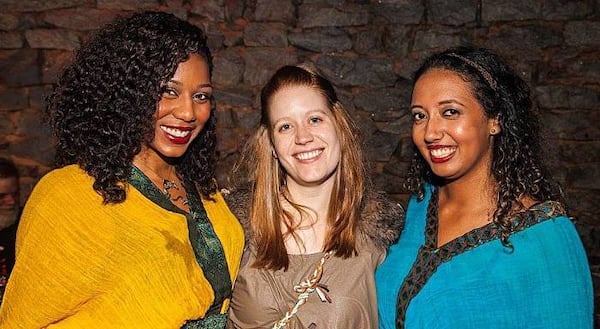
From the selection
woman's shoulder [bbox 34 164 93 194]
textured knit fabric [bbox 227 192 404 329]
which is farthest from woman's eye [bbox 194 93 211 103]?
textured knit fabric [bbox 227 192 404 329]

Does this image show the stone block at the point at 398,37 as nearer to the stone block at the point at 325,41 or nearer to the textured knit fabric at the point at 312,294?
the stone block at the point at 325,41

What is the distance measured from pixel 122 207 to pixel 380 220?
3.03ft

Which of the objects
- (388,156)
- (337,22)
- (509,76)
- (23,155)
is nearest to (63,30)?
(23,155)

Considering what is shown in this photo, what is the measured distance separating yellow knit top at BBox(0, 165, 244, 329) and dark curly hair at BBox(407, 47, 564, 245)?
102cm

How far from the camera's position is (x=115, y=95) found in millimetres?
1866

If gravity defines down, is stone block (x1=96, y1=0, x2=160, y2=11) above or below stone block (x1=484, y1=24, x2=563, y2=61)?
above

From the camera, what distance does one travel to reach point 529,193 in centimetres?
192

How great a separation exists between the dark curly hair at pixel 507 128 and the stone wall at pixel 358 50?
2.10 metres

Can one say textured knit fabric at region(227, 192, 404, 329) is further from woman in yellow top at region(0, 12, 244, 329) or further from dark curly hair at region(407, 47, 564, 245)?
dark curly hair at region(407, 47, 564, 245)

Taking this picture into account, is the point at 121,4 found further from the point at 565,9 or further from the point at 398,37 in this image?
the point at 565,9

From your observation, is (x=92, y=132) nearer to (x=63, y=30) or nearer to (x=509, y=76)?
(x=509, y=76)

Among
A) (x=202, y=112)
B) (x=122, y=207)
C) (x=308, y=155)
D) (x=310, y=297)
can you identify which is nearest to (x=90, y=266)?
(x=122, y=207)

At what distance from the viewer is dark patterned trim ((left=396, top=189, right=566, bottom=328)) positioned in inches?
73.1

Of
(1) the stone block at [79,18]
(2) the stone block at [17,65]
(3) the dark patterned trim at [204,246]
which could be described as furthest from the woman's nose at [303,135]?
(2) the stone block at [17,65]
